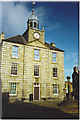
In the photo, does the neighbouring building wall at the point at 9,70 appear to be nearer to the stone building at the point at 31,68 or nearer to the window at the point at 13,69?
the stone building at the point at 31,68

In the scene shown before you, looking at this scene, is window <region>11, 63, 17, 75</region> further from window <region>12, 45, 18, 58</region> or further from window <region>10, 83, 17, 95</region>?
window <region>10, 83, 17, 95</region>

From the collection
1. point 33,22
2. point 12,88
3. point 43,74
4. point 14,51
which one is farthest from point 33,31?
point 12,88

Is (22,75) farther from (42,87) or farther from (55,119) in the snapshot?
(55,119)

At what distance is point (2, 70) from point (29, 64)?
4.67m

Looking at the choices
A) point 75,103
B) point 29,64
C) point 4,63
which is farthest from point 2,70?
point 75,103

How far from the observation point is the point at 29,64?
19.6 metres

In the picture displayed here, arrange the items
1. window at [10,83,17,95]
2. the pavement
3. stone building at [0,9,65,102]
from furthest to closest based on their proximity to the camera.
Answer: stone building at [0,9,65,102], window at [10,83,17,95], the pavement

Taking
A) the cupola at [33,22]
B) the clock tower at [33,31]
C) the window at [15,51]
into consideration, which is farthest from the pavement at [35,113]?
the cupola at [33,22]

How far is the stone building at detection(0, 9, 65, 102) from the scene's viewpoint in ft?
59.1

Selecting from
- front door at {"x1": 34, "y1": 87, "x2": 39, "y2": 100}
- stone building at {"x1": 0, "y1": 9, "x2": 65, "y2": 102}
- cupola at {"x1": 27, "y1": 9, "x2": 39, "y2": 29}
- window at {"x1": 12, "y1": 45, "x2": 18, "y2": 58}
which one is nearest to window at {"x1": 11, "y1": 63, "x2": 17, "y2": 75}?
stone building at {"x1": 0, "y1": 9, "x2": 65, "y2": 102}

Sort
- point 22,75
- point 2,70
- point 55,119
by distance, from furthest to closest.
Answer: point 22,75, point 2,70, point 55,119

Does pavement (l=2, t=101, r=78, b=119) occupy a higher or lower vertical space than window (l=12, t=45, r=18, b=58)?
lower

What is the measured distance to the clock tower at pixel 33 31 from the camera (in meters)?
21.3

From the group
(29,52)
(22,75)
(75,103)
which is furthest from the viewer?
(29,52)
